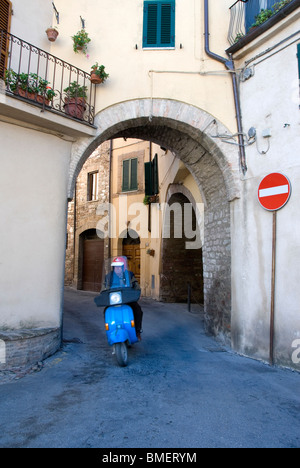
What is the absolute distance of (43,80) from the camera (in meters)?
5.32

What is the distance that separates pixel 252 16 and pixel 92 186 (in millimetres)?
11504

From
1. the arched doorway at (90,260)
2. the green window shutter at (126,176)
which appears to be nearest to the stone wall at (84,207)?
the arched doorway at (90,260)

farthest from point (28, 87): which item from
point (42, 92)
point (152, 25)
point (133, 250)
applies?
point (133, 250)

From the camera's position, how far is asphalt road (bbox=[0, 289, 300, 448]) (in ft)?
8.73

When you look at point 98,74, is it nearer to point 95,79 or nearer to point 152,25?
point 95,79

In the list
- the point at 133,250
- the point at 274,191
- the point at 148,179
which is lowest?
the point at 133,250

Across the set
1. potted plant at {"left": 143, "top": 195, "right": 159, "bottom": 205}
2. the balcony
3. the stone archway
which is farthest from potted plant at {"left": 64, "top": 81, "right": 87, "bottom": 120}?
potted plant at {"left": 143, "top": 195, "right": 159, "bottom": 205}

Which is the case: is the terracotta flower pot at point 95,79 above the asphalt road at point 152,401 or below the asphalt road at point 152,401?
above

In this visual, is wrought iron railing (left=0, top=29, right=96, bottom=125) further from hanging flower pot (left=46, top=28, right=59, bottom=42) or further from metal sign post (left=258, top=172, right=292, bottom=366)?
metal sign post (left=258, top=172, right=292, bottom=366)

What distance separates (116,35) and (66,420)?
21.7ft

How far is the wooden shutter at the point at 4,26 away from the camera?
17.3ft

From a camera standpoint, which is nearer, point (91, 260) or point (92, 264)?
point (92, 264)

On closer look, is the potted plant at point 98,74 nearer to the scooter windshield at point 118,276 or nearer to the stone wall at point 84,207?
the scooter windshield at point 118,276

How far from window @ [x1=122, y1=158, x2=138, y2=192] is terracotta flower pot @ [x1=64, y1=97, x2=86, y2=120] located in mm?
8818
